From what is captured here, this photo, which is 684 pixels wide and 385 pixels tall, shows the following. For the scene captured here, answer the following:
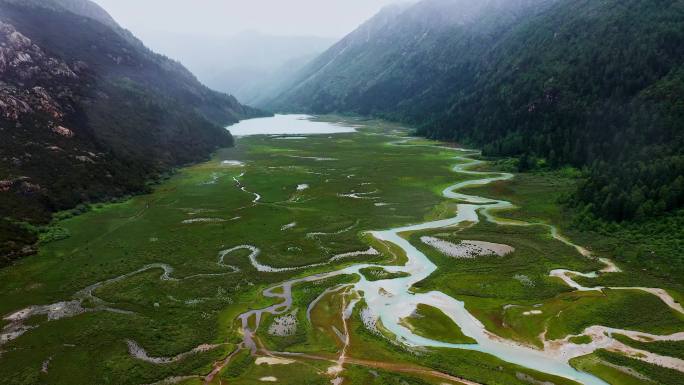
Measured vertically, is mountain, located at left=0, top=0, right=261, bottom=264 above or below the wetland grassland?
above

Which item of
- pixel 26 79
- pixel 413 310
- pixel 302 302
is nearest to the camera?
pixel 413 310

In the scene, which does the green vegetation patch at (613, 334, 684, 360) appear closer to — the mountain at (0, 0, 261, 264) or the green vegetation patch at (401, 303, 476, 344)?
the green vegetation patch at (401, 303, 476, 344)

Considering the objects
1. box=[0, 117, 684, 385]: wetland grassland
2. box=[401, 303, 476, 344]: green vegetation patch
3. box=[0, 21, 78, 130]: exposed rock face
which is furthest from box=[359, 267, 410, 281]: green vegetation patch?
box=[0, 21, 78, 130]: exposed rock face

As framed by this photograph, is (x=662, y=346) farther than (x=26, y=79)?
No

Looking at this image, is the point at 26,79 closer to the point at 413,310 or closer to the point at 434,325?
the point at 413,310

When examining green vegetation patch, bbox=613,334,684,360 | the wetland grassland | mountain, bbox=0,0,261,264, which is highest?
mountain, bbox=0,0,261,264

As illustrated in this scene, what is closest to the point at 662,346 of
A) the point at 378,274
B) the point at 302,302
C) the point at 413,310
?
the point at 413,310
